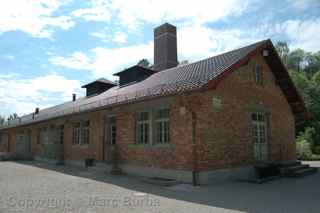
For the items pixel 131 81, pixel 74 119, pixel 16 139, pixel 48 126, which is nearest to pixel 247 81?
pixel 131 81

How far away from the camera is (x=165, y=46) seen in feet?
57.9

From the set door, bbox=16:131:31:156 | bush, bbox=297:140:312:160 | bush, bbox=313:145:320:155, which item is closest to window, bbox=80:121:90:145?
door, bbox=16:131:31:156

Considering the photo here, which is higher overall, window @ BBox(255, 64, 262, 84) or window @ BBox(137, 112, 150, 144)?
window @ BBox(255, 64, 262, 84)

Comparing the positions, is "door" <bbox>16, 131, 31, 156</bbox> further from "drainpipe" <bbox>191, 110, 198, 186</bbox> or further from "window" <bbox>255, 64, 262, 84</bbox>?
"window" <bbox>255, 64, 262, 84</bbox>

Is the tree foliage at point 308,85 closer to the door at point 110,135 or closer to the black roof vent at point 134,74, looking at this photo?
the black roof vent at point 134,74

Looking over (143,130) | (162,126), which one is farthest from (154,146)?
(143,130)

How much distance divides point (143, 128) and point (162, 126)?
1167 mm

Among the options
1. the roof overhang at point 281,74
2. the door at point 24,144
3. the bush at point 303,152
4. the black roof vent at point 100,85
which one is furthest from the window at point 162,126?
the door at point 24,144

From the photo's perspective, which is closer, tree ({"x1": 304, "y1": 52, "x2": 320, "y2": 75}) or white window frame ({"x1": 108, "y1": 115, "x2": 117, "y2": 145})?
white window frame ({"x1": 108, "y1": 115, "x2": 117, "y2": 145})

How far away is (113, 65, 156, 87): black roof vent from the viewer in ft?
57.9

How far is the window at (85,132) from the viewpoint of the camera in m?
15.6

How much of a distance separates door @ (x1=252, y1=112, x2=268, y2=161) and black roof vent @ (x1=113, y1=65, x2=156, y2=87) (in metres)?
7.54

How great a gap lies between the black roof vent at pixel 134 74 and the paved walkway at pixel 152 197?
8933mm

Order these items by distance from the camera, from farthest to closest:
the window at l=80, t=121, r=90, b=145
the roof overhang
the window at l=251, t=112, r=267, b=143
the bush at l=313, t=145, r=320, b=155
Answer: the bush at l=313, t=145, r=320, b=155 < the window at l=80, t=121, r=90, b=145 < the window at l=251, t=112, r=267, b=143 < the roof overhang
